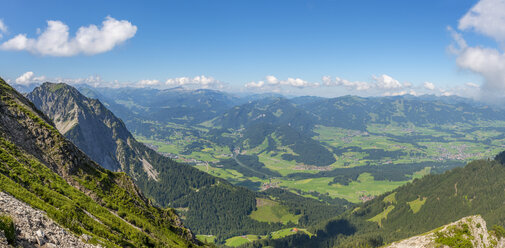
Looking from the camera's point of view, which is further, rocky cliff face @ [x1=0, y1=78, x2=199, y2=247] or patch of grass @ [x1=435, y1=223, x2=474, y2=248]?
patch of grass @ [x1=435, y1=223, x2=474, y2=248]

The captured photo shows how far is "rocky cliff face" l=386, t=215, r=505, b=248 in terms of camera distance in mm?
84213

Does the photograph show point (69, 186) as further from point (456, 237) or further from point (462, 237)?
point (462, 237)

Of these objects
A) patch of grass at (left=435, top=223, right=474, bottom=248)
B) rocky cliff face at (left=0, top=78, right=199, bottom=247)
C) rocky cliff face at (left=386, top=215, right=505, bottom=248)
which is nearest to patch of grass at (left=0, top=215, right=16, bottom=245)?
rocky cliff face at (left=0, top=78, right=199, bottom=247)

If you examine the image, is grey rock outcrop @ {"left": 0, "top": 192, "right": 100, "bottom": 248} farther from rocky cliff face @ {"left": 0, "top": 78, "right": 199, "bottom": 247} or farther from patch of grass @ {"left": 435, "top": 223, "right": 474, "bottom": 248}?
patch of grass @ {"left": 435, "top": 223, "right": 474, "bottom": 248}

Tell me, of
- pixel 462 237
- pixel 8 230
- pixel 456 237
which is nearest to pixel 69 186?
pixel 8 230

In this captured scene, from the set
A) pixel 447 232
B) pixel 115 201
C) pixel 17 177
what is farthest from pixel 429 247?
pixel 17 177

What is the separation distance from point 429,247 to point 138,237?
86856 millimetres

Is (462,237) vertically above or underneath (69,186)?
underneath

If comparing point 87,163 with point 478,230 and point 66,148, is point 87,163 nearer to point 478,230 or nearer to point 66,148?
point 66,148

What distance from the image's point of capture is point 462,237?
3413 inches

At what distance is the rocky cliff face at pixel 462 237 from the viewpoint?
276 feet

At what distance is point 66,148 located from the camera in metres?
83.2

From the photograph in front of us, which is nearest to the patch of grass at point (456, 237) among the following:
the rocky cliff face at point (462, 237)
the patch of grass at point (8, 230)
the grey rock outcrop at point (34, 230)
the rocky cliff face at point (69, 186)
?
the rocky cliff face at point (462, 237)

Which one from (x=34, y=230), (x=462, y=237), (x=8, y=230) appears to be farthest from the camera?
(x=462, y=237)
